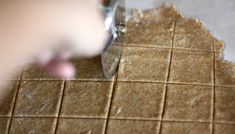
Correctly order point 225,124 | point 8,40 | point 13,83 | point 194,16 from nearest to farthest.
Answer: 1. point 8,40
2. point 225,124
3. point 13,83
4. point 194,16

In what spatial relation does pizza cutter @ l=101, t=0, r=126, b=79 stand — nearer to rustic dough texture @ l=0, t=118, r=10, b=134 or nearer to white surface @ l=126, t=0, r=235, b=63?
white surface @ l=126, t=0, r=235, b=63

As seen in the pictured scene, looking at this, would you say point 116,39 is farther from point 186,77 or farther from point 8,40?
point 8,40

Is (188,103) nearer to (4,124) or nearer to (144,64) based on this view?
(144,64)

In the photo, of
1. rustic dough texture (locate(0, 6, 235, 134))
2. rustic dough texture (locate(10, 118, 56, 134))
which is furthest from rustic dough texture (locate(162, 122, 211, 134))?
rustic dough texture (locate(10, 118, 56, 134))

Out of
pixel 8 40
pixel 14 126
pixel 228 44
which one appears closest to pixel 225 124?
pixel 228 44

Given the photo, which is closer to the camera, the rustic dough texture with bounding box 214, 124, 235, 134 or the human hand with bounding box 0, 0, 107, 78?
the human hand with bounding box 0, 0, 107, 78

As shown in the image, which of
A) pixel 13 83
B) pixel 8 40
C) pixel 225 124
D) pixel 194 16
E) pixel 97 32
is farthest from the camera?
pixel 194 16
